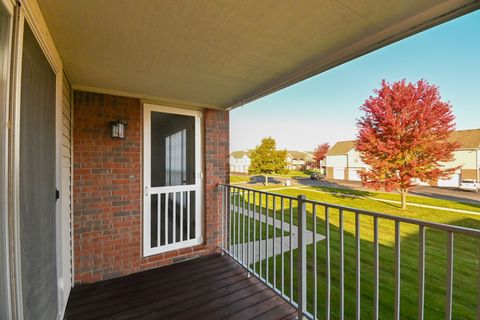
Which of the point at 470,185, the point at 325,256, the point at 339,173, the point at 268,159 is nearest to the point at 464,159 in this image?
the point at 470,185

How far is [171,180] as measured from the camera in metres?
3.07

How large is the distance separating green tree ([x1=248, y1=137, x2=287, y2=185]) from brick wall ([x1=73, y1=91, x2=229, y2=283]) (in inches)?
586

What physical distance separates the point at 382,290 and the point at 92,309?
3443mm

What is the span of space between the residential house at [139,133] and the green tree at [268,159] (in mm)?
14310

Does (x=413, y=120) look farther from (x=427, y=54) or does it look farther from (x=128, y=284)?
(x=128, y=284)

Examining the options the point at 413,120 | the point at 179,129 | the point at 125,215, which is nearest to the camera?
the point at 125,215

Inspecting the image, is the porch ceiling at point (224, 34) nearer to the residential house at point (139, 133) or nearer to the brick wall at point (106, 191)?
the residential house at point (139, 133)

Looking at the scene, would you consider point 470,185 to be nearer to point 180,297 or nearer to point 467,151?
point 467,151

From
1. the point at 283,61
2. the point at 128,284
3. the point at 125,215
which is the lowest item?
the point at 128,284

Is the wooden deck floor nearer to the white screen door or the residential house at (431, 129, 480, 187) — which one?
the white screen door

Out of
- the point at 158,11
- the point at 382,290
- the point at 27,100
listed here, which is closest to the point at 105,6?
the point at 158,11

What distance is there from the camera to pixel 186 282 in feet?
8.12

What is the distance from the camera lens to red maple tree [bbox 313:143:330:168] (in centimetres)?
2382

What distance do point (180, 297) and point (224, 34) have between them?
2.50 m
